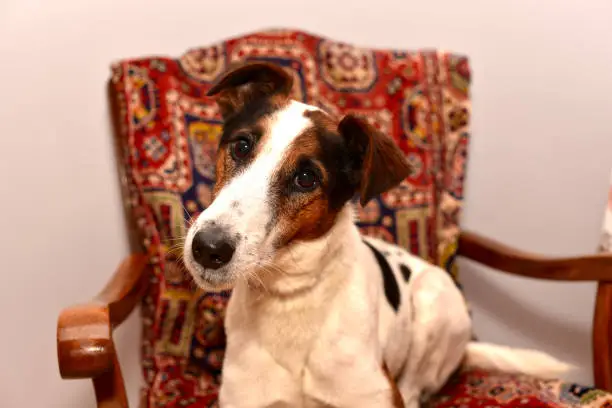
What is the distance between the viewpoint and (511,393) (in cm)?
159

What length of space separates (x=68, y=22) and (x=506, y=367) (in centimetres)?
162

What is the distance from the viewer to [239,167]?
1.18 meters

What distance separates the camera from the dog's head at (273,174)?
1052mm

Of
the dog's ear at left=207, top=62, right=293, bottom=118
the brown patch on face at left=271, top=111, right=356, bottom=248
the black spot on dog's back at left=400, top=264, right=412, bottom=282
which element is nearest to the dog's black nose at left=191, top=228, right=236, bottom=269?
the brown patch on face at left=271, top=111, right=356, bottom=248

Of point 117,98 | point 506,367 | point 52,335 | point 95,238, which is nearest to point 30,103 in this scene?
point 117,98

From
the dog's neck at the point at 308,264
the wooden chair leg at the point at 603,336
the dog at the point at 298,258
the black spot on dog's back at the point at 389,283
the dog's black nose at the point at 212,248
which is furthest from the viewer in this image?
the wooden chair leg at the point at 603,336

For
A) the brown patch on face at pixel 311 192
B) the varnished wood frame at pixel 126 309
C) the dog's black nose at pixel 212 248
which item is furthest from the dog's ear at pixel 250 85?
the varnished wood frame at pixel 126 309

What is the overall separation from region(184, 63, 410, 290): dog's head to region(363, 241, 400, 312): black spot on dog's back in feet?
0.94

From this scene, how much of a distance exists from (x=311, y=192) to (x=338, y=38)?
1.05m

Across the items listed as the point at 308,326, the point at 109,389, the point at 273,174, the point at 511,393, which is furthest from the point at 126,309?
the point at 511,393

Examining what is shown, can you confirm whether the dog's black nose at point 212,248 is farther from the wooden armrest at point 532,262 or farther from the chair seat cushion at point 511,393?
the wooden armrest at point 532,262

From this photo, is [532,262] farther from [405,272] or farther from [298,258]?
[298,258]

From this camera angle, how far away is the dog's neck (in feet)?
4.08

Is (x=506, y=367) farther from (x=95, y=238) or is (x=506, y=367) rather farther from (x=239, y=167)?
(x=95, y=238)
